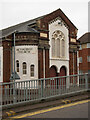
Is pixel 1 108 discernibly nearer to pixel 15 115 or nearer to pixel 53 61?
pixel 15 115

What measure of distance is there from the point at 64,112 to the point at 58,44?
17.0m

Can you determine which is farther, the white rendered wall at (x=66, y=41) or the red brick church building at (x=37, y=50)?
the white rendered wall at (x=66, y=41)

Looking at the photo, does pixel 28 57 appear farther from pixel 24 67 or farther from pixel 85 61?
pixel 85 61

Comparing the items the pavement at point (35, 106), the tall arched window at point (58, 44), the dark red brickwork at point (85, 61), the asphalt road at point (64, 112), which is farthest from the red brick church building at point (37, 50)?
the dark red brickwork at point (85, 61)

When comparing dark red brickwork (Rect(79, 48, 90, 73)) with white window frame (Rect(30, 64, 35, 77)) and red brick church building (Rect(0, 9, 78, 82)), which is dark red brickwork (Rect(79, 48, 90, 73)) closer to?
red brick church building (Rect(0, 9, 78, 82))

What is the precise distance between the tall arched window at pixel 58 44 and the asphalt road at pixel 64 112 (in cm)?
1546

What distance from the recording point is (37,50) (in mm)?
20484

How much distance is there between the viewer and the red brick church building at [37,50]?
67.0ft

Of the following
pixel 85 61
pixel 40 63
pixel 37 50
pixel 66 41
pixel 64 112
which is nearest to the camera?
pixel 64 112

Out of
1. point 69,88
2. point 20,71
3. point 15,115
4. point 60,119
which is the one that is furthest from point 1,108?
point 20,71

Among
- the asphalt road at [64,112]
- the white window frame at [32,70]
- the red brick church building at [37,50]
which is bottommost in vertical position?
the asphalt road at [64,112]

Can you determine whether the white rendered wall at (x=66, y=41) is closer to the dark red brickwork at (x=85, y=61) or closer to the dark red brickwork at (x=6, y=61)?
the dark red brickwork at (x=6, y=61)

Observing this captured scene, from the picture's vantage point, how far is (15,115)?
21.0ft

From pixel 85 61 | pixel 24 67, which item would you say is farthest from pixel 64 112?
pixel 85 61
